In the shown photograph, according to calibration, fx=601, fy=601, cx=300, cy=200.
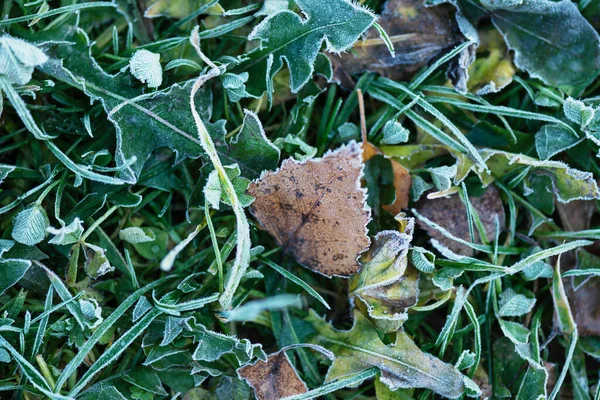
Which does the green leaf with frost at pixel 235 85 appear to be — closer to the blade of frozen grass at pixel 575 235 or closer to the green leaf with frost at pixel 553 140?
the green leaf with frost at pixel 553 140

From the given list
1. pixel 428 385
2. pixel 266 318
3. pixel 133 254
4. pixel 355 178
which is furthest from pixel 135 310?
pixel 428 385

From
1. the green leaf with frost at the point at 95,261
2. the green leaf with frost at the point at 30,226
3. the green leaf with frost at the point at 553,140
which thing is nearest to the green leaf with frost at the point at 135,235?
the green leaf with frost at the point at 95,261

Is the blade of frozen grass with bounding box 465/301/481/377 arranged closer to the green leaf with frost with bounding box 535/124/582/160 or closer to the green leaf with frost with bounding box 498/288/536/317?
the green leaf with frost with bounding box 498/288/536/317

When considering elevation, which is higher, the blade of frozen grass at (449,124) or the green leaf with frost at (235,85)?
the green leaf with frost at (235,85)

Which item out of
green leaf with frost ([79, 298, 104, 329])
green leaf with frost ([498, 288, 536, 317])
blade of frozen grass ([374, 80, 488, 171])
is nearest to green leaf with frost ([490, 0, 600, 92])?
blade of frozen grass ([374, 80, 488, 171])

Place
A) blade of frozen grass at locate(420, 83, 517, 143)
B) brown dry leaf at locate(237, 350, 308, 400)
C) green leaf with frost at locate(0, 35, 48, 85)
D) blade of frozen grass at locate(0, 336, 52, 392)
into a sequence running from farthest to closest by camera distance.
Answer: blade of frozen grass at locate(420, 83, 517, 143), brown dry leaf at locate(237, 350, 308, 400), blade of frozen grass at locate(0, 336, 52, 392), green leaf with frost at locate(0, 35, 48, 85)

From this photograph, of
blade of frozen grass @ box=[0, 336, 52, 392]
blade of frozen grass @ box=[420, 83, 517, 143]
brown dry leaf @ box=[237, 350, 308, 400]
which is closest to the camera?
blade of frozen grass @ box=[0, 336, 52, 392]

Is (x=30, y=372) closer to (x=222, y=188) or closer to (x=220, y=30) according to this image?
(x=222, y=188)

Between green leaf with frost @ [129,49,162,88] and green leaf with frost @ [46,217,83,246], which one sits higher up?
green leaf with frost @ [129,49,162,88]
